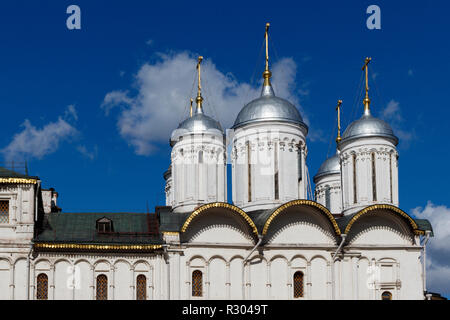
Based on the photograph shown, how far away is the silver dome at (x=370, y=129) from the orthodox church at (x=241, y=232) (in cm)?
6

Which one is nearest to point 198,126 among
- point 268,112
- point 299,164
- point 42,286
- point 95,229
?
point 268,112

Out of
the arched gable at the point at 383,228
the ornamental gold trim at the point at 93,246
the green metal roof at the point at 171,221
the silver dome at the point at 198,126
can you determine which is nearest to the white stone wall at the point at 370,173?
the arched gable at the point at 383,228

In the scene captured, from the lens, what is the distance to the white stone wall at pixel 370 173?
119 feet

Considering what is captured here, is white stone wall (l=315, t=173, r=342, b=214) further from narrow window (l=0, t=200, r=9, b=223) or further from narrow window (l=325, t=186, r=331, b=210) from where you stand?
narrow window (l=0, t=200, r=9, b=223)

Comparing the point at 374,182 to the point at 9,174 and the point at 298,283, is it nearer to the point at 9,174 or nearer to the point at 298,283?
the point at 298,283

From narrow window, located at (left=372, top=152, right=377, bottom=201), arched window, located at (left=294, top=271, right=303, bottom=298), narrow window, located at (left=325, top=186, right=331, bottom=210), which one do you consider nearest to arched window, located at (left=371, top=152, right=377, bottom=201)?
narrow window, located at (left=372, top=152, right=377, bottom=201)

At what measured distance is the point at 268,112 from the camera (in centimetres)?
3625

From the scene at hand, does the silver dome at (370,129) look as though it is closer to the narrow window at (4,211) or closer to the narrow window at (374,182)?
the narrow window at (374,182)

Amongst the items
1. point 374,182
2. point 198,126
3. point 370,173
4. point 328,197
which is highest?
point 198,126

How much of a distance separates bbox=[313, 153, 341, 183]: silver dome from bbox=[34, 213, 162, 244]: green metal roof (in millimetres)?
13115

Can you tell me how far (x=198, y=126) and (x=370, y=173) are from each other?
7777 mm

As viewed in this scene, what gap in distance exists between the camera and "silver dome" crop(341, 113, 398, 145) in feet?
121
